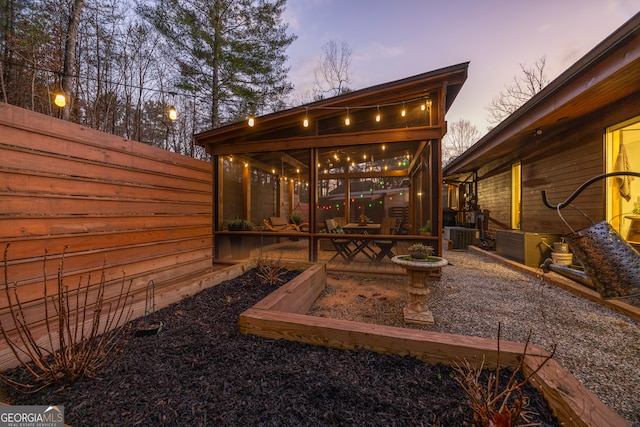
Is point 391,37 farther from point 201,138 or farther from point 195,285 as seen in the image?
point 195,285

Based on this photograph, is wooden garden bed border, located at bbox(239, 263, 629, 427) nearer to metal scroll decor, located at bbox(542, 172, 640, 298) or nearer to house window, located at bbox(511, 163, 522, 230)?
metal scroll decor, located at bbox(542, 172, 640, 298)

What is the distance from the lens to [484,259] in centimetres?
580

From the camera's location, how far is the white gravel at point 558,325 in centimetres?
165

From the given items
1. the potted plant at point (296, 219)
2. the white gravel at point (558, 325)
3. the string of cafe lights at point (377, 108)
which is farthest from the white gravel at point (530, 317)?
the potted plant at point (296, 219)

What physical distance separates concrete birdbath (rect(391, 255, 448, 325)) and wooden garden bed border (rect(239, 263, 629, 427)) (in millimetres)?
1022

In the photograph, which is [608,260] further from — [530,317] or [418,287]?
[530,317]

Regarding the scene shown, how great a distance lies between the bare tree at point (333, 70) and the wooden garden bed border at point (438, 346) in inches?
517

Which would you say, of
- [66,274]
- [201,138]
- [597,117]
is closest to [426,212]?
[597,117]

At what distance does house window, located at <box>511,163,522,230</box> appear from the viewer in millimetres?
6477

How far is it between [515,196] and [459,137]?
1699 cm

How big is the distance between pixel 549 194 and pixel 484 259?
186 centimetres

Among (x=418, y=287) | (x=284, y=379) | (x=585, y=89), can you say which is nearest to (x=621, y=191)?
(x=585, y=89)

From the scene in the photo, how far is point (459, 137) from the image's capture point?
68.7 ft

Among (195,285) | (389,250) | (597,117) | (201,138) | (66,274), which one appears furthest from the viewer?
(201,138)
